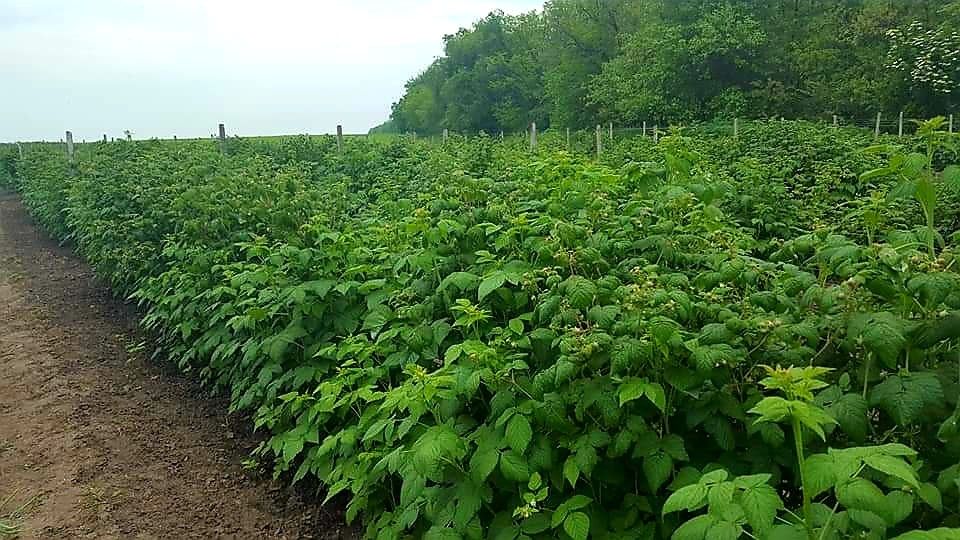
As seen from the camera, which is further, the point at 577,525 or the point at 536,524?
the point at 536,524

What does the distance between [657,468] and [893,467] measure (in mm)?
752

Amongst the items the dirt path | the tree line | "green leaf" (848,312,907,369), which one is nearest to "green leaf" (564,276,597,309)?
"green leaf" (848,312,907,369)

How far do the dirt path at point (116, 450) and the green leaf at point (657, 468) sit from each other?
6.01 feet

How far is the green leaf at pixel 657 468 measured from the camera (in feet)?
6.66

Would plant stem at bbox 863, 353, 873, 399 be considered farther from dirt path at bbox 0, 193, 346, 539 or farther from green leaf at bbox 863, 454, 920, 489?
dirt path at bbox 0, 193, 346, 539

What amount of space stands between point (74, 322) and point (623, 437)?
21.8 ft

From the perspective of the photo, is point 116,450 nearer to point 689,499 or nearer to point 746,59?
point 689,499

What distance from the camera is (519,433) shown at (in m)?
2.21

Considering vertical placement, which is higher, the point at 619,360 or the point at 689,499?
the point at 619,360

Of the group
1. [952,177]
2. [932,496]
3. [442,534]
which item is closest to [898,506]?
[932,496]

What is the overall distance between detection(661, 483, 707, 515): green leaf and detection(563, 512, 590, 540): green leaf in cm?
49

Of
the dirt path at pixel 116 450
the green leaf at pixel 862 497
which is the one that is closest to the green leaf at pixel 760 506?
the green leaf at pixel 862 497

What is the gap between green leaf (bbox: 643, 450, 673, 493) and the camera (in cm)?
203

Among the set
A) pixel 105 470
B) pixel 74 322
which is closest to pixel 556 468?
pixel 105 470
